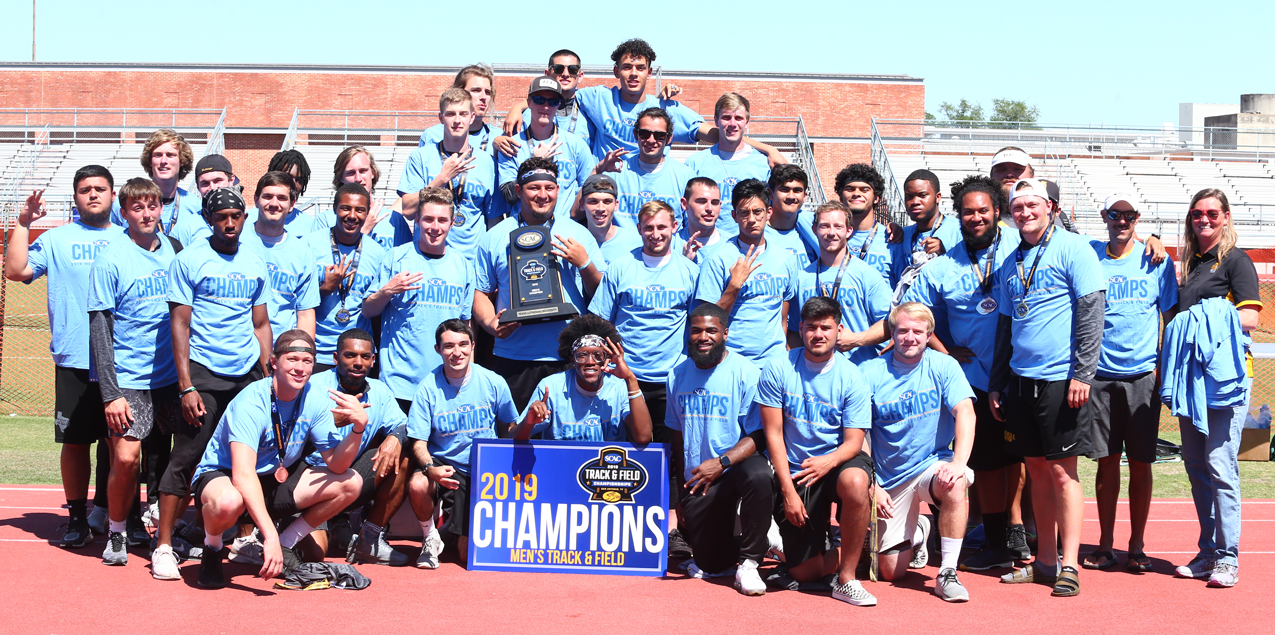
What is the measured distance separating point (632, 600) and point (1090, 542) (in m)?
3.95

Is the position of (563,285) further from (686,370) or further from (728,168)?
(728,168)

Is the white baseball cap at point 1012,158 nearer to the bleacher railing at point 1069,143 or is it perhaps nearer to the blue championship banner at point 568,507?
the blue championship banner at point 568,507

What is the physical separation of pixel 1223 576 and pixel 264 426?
19.1 feet

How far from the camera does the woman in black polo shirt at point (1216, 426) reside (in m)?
6.94

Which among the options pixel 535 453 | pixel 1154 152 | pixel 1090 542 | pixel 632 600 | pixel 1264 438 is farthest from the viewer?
pixel 1154 152

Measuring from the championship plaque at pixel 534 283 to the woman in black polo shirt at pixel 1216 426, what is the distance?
13.1ft

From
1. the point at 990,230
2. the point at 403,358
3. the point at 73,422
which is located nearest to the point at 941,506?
the point at 990,230

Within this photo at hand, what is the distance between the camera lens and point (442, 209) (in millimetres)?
7613

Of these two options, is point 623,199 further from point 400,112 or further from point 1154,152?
point 1154,152

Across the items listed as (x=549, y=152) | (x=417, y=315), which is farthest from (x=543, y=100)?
(x=417, y=315)

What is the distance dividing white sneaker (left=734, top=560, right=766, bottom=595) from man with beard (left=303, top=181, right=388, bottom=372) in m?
3.13

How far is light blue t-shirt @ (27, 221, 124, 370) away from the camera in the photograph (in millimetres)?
7539

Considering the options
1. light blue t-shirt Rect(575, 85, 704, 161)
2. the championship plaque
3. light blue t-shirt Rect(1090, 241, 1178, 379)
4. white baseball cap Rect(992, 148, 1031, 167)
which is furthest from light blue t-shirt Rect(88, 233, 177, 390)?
light blue t-shirt Rect(1090, 241, 1178, 379)

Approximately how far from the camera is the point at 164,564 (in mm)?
6664
